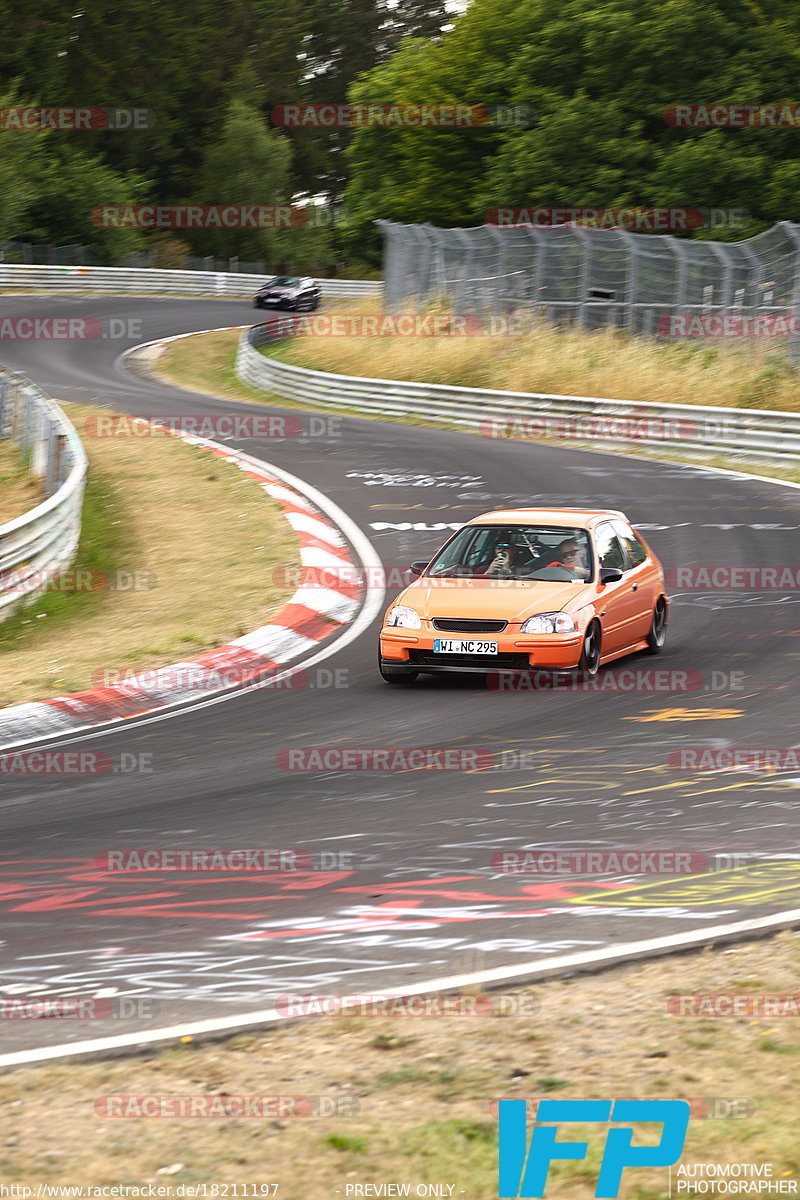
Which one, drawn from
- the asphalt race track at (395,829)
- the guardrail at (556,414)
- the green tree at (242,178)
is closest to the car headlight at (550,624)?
the asphalt race track at (395,829)

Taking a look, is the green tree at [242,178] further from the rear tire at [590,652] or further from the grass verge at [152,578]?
the rear tire at [590,652]

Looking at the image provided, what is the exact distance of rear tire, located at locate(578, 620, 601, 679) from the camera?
1202 cm

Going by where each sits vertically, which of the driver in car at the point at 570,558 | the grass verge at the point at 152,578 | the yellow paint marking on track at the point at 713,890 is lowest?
the grass verge at the point at 152,578

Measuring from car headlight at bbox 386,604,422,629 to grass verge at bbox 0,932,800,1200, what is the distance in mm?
6593

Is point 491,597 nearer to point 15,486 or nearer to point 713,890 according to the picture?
point 713,890

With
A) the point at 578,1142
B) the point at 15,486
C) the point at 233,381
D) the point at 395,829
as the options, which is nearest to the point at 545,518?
the point at 395,829

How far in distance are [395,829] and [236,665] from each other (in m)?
5.26

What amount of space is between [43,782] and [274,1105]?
200 inches

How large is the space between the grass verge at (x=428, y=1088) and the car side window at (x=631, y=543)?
8.15 metres

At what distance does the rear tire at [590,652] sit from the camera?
12.0 m

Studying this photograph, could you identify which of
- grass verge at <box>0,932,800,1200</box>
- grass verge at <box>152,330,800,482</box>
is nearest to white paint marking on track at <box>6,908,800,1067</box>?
grass verge at <box>0,932,800,1200</box>

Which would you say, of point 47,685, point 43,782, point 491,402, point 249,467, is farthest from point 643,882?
point 491,402

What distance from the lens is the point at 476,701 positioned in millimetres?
11500

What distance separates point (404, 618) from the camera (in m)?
12.1
